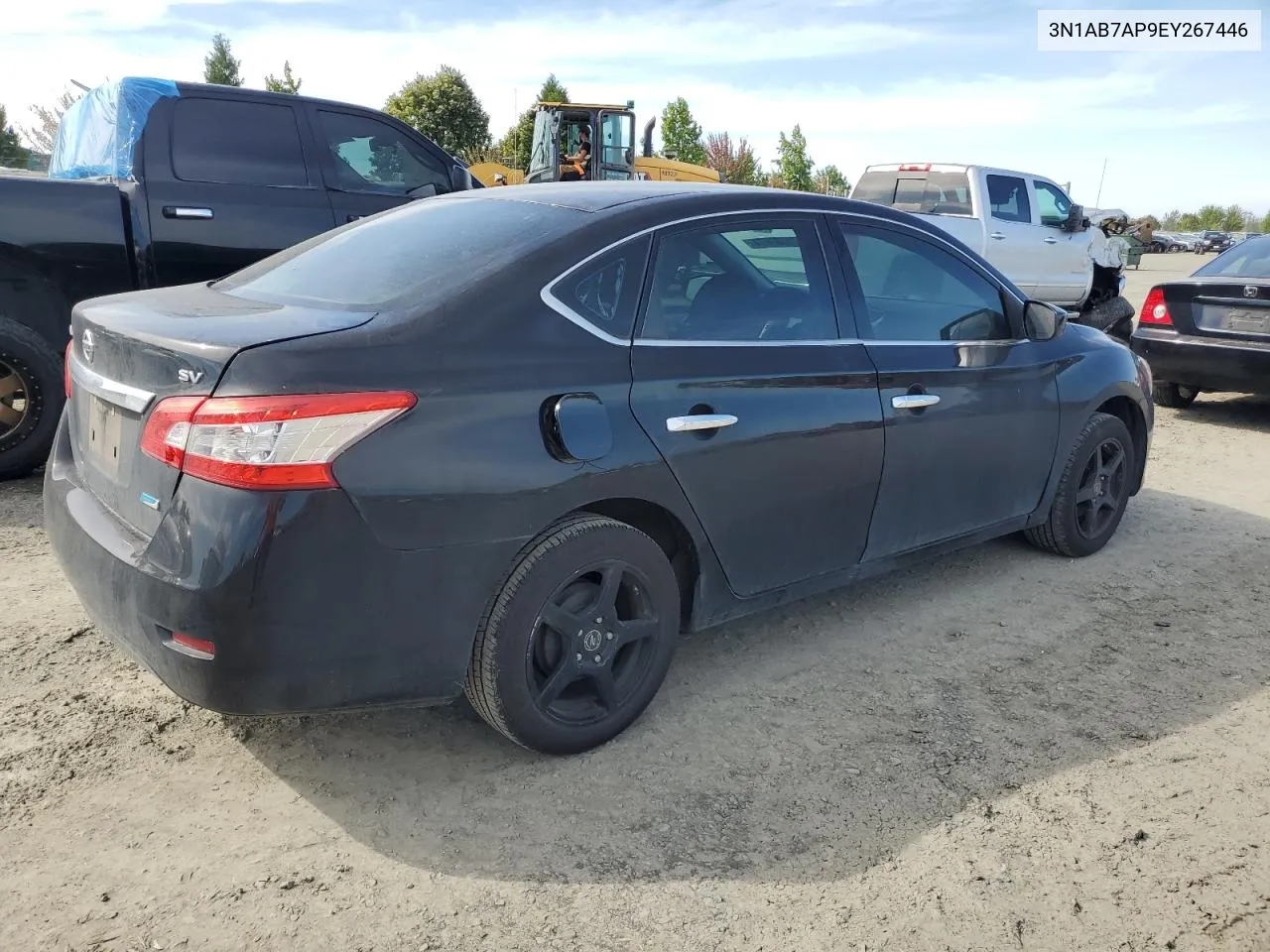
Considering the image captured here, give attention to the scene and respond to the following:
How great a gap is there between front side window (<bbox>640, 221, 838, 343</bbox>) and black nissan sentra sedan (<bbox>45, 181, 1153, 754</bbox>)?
10 millimetres

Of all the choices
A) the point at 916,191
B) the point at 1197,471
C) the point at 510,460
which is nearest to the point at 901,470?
the point at 510,460

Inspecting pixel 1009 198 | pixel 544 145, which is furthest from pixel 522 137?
pixel 1009 198

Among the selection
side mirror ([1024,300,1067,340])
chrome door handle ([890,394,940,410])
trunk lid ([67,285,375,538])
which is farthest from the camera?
side mirror ([1024,300,1067,340])

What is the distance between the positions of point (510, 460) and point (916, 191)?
1083cm

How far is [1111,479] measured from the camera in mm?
4988

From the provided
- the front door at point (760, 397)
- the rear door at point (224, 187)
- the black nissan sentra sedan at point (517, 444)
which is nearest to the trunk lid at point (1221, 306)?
the black nissan sentra sedan at point (517, 444)

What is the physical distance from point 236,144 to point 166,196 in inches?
24.1

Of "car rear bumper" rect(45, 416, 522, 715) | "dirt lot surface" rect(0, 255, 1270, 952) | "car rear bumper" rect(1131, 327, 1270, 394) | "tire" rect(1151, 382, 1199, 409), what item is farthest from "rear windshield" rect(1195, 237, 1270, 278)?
"car rear bumper" rect(45, 416, 522, 715)

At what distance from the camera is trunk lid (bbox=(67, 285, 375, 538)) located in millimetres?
2527

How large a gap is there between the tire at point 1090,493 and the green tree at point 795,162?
1652 inches

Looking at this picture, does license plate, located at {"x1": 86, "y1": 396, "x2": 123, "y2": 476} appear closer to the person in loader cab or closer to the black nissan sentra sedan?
the black nissan sentra sedan

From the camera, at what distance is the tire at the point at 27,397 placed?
5.21 metres

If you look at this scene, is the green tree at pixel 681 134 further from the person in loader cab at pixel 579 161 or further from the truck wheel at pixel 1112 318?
the truck wheel at pixel 1112 318

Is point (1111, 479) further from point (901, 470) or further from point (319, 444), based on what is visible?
point (319, 444)
